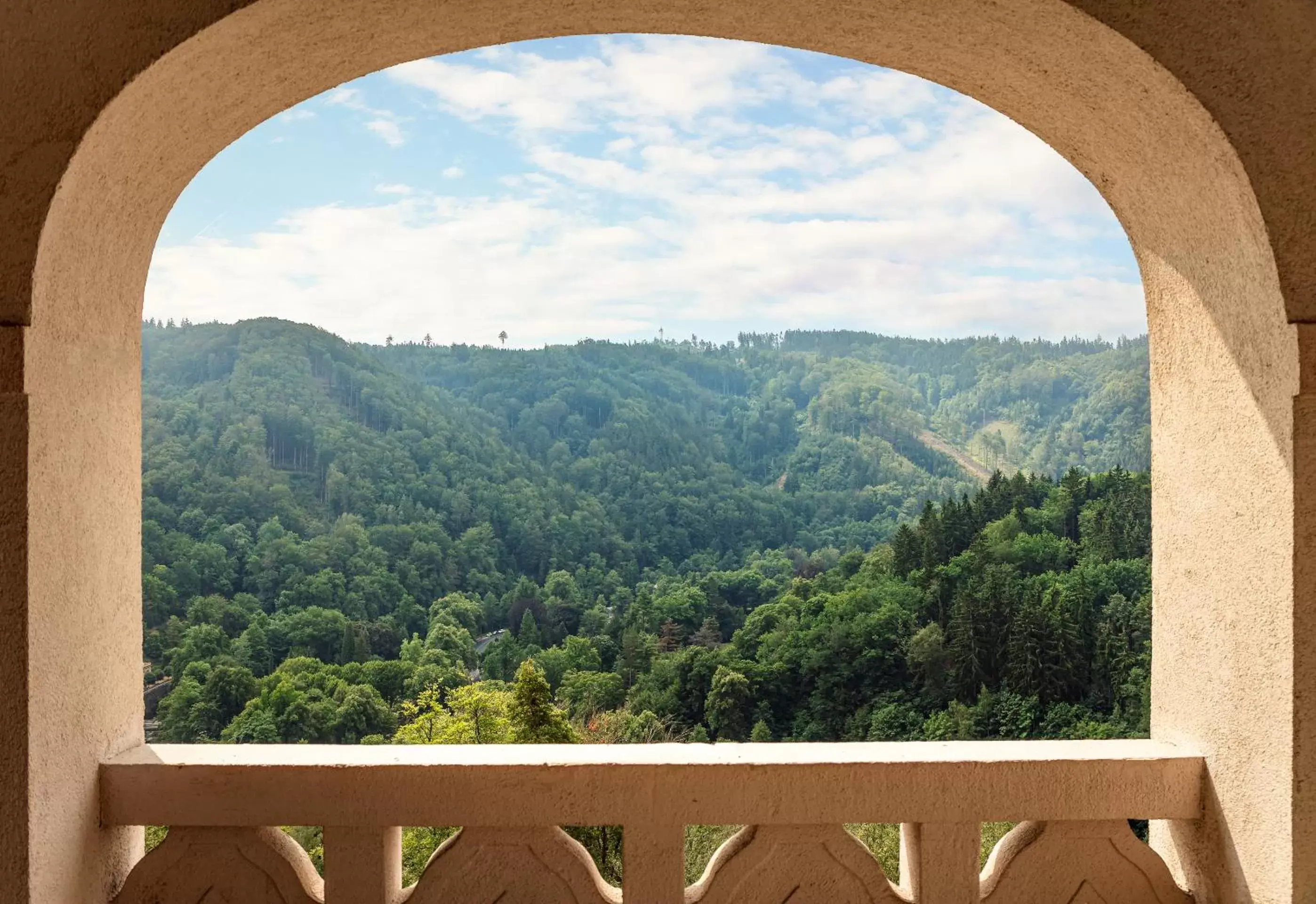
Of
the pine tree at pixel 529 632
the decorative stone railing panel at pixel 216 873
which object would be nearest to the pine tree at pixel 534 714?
the pine tree at pixel 529 632

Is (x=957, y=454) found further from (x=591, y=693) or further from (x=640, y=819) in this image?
(x=640, y=819)

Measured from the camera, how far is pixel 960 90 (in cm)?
222

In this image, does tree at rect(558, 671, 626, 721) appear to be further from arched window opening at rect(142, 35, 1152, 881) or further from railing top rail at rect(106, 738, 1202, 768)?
railing top rail at rect(106, 738, 1202, 768)

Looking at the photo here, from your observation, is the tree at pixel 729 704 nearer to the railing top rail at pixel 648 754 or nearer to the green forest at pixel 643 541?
the green forest at pixel 643 541

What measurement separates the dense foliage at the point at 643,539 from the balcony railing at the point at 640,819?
5638mm

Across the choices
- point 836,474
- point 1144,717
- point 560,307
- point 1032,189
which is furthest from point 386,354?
point 1032,189

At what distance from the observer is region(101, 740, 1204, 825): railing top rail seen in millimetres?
1909

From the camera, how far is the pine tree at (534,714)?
9953 millimetres

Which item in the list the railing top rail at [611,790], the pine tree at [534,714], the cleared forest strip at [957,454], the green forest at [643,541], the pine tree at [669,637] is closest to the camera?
the railing top rail at [611,790]

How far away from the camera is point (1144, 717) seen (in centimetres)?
932

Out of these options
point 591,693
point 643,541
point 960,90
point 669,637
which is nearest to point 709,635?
point 669,637

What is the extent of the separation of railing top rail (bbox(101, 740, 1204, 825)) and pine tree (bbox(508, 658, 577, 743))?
7.90 meters

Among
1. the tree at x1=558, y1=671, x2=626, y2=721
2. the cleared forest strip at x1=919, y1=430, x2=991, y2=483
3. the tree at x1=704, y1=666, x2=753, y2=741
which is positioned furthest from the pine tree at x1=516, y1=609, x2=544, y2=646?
the cleared forest strip at x1=919, y1=430, x2=991, y2=483

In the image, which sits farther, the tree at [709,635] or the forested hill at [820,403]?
the forested hill at [820,403]
